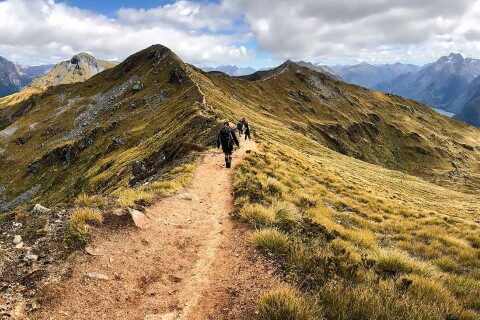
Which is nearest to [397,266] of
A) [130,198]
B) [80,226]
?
[80,226]

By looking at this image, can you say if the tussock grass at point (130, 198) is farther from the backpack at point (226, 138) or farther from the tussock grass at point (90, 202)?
the backpack at point (226, 138)

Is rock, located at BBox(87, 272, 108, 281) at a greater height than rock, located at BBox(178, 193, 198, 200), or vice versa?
rock, located at BBox(178, 193, 198, 200)

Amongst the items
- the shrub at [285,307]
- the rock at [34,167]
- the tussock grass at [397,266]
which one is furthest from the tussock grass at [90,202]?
the rock at [34,167]

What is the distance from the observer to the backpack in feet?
86.2

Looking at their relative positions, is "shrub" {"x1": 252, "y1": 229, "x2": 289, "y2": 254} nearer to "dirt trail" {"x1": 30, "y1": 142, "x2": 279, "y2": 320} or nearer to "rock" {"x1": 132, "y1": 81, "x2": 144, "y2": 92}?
"dirt trail" {"x1": 30, "y1": 142, "x2": 279, "y2": 320}

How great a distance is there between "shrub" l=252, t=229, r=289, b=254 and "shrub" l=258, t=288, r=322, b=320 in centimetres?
293

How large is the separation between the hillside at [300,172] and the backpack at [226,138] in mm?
2301

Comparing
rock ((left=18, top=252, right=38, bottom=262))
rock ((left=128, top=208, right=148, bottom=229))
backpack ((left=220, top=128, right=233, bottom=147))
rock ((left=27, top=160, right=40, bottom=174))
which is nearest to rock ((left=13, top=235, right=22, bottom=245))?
rock ((left=18, top=252, right=38, bottom=262))

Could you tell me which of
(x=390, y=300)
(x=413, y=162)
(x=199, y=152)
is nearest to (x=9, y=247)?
(x=390, y=300)

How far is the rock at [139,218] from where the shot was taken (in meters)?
13.0


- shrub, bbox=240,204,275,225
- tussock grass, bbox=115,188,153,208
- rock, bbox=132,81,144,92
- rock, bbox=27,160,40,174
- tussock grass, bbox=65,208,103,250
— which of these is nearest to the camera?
tussock grass, bbox=65,208,103,250

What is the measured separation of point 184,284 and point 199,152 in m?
22.9

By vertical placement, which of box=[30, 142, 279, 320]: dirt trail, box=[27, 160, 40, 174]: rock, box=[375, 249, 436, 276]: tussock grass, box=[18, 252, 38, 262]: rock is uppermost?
box=[18, 252, 38, 262]: rock

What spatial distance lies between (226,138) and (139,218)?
14118mm
